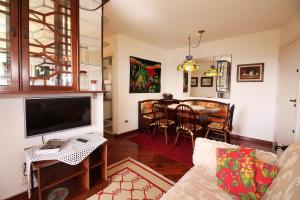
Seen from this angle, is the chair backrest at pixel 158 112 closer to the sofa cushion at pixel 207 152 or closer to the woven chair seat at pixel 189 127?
the woven chair seat at pixel 189 127

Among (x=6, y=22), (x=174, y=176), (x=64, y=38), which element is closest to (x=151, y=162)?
(x=174, y=176)

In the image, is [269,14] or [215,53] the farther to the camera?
[215,53]

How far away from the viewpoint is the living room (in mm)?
1591

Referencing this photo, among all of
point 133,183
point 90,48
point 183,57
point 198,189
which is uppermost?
point 183,57

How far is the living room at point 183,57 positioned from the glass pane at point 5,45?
4.7 inches

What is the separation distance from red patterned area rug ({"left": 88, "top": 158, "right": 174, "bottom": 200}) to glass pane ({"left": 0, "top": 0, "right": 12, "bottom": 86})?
147 cm

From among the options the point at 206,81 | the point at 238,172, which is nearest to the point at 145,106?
the point at 206,81

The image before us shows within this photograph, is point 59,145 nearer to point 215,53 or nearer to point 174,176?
point 174,176

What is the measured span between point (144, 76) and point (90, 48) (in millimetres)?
2394

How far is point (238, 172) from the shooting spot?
3.71ft

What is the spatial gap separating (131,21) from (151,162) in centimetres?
261

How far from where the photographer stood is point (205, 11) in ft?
8.20

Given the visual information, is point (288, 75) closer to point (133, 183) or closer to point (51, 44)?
point (133, 183)

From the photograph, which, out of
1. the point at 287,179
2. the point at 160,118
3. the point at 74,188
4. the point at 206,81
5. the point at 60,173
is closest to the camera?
the point at 287,179
